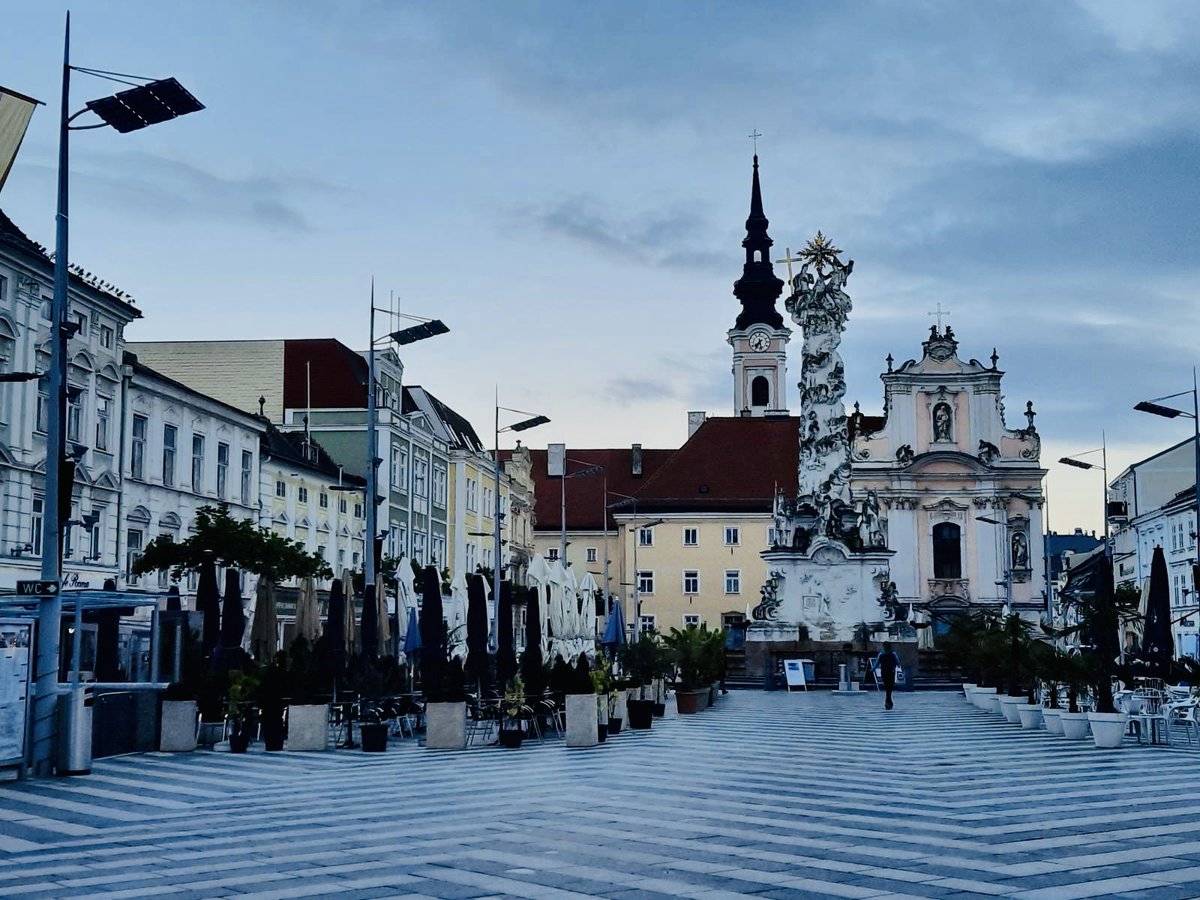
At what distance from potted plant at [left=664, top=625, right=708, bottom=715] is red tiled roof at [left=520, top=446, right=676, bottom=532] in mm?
58664

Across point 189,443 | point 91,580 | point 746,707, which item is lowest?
point 746,707

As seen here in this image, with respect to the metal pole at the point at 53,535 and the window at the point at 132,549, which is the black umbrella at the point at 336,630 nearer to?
the metal pole at the point at 53,535

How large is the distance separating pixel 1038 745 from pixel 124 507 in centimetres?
2511

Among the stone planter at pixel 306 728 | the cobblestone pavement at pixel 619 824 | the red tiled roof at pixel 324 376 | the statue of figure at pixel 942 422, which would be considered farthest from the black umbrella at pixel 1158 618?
the statue of figure at pixel 942 422

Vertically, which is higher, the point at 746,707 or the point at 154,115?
the point at 154,115

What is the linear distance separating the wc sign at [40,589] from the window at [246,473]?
28869 mm

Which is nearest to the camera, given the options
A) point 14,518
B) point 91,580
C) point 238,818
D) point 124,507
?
point 238,818

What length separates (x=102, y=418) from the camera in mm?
37531

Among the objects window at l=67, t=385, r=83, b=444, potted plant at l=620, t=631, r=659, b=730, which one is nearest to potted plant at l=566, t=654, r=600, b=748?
potted plant at l=620, t=631, r=659, b=730

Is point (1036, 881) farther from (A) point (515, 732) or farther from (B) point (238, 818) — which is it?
(A) point (515, 732)

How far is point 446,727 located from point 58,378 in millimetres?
8727

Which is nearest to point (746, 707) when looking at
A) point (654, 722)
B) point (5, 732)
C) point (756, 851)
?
point (654, 722)

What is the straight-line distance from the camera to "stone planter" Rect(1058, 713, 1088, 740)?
84.0ft

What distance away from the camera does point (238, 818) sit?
14.8 m
